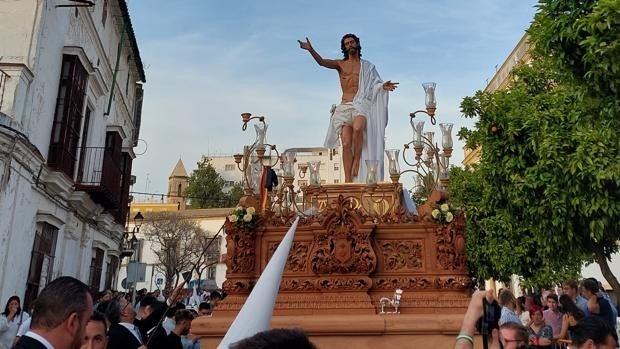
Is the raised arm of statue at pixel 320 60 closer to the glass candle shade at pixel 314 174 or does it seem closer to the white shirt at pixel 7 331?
the glass candle shade at pixel 314 174

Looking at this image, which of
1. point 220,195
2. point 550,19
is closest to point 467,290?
point 550,19

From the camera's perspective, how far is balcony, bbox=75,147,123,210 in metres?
14.9

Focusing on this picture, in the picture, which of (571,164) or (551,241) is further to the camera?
(551,241)

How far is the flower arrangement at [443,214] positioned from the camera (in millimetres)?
5961

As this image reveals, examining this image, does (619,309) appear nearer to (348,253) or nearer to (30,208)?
(348,253)

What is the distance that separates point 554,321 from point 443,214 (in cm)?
411

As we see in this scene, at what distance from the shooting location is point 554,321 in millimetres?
8648

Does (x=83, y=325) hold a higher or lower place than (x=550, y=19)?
lower

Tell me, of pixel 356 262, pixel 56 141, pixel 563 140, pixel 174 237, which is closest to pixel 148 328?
pixel 356 262

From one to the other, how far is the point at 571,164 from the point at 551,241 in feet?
6.09

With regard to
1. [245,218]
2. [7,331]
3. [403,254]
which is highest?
[245,218]

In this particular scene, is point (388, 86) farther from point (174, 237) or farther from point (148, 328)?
point (174, 237)

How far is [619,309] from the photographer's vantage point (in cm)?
1103

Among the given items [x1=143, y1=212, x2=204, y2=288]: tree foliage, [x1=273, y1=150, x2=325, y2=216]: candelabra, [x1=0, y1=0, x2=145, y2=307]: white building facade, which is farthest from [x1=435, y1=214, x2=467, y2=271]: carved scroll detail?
[x1=143, y1=212, x2=204, y2=288]: tree foliage
